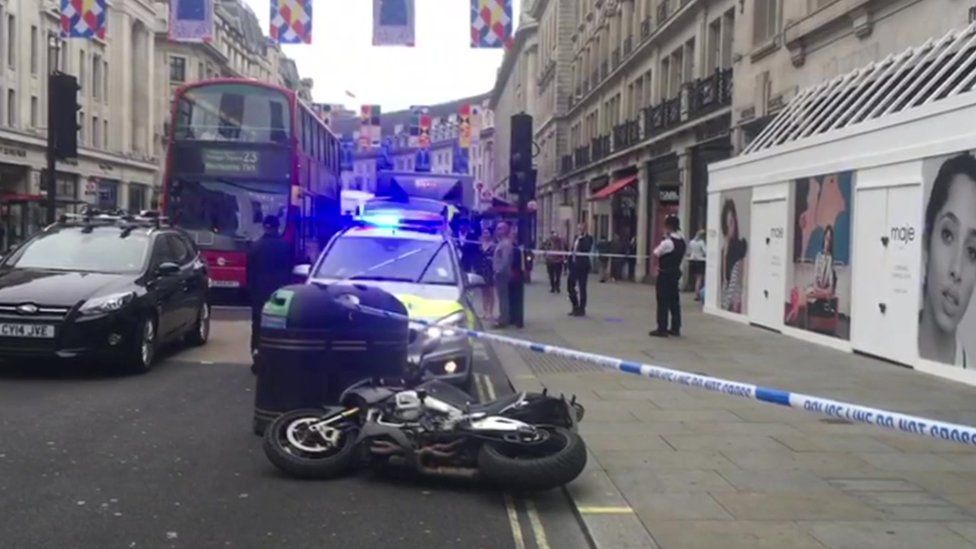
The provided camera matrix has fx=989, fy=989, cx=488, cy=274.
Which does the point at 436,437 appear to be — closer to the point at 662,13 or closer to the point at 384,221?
the point at 384,221

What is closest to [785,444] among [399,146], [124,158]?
[124,158]

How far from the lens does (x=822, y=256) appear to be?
13.4 m

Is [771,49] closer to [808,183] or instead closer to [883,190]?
[808,183]

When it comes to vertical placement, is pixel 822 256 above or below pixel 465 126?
below

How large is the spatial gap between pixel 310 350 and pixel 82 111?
2113 inches

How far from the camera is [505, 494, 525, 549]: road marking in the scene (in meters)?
5.17

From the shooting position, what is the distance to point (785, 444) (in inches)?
286

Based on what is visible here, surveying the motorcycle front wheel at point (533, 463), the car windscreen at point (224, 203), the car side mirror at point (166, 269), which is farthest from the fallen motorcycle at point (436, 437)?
the car windscreen at point (224, 203)

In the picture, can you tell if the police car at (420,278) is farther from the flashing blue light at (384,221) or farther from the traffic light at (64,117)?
the traffic light at (64,117)

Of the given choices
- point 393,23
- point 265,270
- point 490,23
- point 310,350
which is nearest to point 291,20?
point 393,23

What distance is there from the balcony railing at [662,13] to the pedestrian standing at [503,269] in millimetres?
18441

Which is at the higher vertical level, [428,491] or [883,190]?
[883,190]

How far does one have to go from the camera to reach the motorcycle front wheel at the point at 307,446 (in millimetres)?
6188

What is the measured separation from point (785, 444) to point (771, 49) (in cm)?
1628
